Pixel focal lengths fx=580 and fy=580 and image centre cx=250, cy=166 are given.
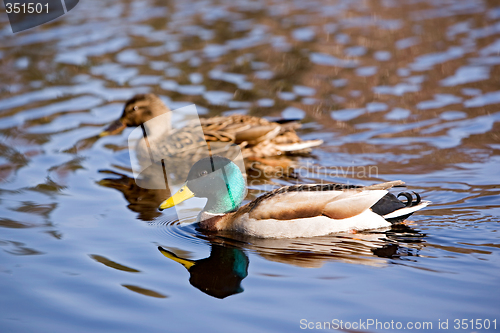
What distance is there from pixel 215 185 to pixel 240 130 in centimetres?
218

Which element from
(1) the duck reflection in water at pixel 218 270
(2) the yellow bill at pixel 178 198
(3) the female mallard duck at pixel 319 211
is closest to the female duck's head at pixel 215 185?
(2) the yellow bill at pixel 178 198

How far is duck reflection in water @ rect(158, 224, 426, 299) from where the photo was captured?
15.6 feet

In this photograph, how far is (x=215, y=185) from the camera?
5.80 meters

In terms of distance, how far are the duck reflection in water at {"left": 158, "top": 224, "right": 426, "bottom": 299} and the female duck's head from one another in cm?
40

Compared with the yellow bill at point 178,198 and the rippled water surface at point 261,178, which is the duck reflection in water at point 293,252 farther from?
the yellow bill at point 178,198

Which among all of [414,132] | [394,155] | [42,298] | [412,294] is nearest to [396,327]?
[412,294]

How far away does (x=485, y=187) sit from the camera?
21.2 ft

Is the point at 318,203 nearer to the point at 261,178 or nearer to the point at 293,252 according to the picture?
the point at 293,252

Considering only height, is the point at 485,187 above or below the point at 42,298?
below

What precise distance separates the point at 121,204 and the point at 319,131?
3591mm

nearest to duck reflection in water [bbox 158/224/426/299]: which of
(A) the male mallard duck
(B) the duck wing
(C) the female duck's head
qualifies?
(B) the duck wing

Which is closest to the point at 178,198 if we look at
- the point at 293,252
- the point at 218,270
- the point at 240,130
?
the point at 218,270

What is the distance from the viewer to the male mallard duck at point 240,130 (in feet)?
25.7

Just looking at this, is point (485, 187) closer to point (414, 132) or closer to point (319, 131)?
point (414, 132)
